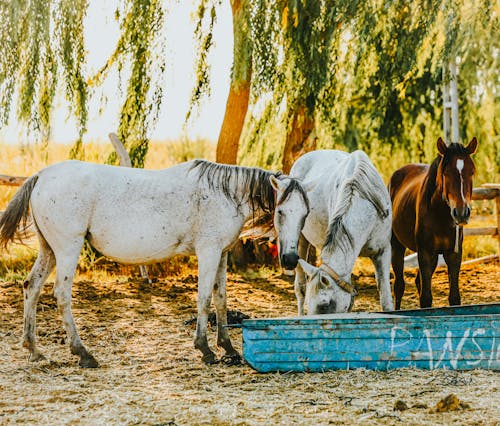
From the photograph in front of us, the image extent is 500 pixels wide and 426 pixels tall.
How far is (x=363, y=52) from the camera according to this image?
8344mm

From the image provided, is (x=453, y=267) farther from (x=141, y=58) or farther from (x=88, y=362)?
(x=141, y=58)

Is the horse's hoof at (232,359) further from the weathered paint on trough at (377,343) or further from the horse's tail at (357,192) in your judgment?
the horse's tail at (357,192)

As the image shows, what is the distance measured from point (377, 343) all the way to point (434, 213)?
1871mm

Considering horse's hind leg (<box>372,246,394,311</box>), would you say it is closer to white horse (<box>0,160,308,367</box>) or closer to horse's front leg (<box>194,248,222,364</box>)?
white horse (<box>0,160,308,367</box>)

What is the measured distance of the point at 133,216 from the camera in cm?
522

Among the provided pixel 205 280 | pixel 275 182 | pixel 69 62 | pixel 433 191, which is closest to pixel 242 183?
pixel 275 182

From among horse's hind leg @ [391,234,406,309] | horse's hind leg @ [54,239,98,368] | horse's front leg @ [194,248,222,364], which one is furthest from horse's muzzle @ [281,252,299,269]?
horse's hind leg @ [391,234,406,309]

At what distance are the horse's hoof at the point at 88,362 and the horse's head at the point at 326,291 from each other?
Answer: 1.50 m

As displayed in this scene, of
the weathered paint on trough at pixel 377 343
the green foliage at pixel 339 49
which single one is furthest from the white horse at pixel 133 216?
the green foliage at pixel 339 49

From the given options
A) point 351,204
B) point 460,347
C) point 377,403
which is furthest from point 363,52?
point 377,403

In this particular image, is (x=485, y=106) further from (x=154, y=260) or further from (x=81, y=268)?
(x=154, y=260)

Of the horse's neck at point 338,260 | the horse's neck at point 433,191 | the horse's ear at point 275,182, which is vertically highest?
the horse's ear at point 275,182

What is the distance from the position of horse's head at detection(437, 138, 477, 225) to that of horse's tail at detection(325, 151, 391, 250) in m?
0.47

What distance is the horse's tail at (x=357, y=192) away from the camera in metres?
5.20
